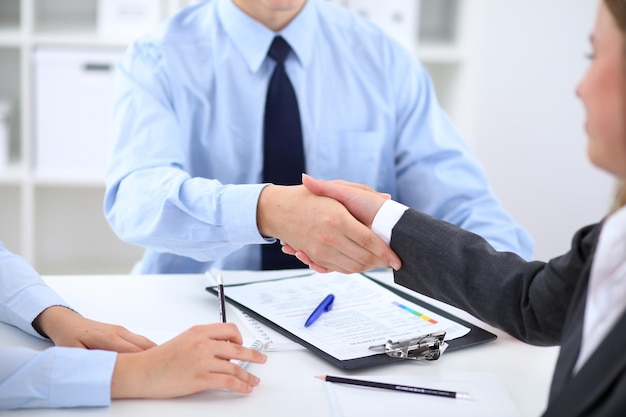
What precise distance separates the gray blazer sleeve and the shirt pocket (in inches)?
26.9

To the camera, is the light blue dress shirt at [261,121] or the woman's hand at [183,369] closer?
the woman's hand at [183,369]

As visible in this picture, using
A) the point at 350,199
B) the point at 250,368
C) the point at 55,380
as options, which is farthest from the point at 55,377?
the point at 350,199

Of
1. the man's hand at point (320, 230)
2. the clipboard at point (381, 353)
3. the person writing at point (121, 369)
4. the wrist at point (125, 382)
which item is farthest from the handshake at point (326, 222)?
the wrist at point (125, 382)

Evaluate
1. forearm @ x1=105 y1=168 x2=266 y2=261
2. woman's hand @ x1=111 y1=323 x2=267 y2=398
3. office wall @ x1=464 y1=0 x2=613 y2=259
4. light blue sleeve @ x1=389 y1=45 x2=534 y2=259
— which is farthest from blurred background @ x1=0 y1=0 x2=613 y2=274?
woman's hand @ x1=111 y1=323 x2=267 y2=398

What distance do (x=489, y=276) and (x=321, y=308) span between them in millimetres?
294

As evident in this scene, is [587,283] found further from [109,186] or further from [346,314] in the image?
[109,186]

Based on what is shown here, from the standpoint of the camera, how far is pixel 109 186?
1.65 meters

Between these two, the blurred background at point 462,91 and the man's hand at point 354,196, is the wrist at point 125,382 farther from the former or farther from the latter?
the blurred background at point 462,91

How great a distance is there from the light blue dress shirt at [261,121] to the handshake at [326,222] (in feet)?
0.73

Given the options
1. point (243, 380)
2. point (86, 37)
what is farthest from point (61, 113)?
point (243, 380)

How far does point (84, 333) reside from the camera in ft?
3.68

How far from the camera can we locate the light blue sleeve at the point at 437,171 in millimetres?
1706

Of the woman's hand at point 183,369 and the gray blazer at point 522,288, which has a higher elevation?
the gray blazer at point 522,288

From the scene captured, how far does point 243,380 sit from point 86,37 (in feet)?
6.49
